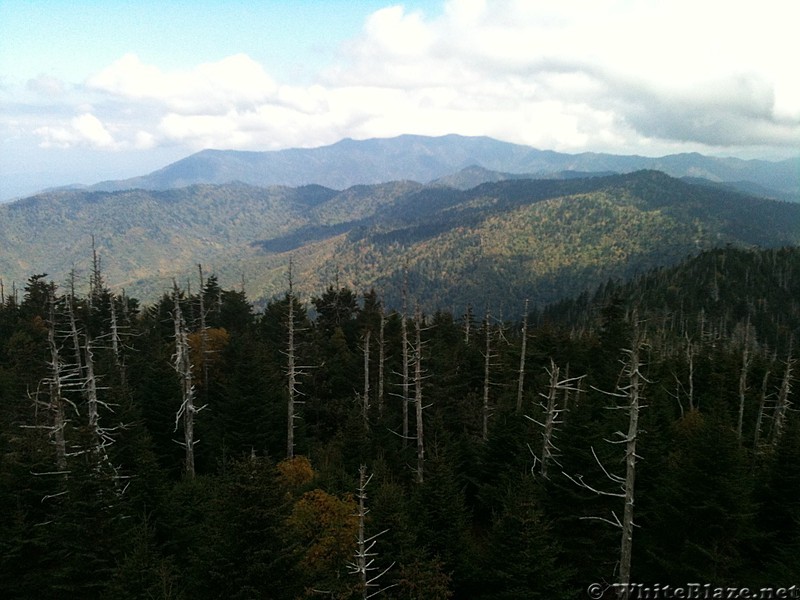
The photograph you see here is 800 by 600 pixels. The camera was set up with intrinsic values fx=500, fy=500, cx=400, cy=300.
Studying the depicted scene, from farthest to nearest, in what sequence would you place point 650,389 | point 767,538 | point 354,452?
point 650,389, point 354,452, point 767,538

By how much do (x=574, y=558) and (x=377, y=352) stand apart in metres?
29.4

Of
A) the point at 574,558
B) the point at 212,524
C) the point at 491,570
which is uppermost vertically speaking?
the point at 212,524

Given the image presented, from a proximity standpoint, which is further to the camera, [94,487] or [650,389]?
[650,389]

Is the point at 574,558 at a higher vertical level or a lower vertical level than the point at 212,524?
lower

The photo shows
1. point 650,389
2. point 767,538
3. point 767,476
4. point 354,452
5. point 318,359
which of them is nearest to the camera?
point 767,538

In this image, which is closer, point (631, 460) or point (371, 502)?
point (631, 460)

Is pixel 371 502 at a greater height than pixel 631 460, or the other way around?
pixel 631 460

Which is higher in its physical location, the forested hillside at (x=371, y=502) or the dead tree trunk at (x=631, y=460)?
the dead tree trunk at (x=631, y=460)

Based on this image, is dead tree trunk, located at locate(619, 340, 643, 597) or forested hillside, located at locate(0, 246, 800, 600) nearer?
dead tree trunk, located at locate(619, 340, 643, 597)

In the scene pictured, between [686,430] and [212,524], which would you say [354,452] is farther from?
[686,430]

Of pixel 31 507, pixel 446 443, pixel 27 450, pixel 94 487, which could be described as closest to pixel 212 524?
pixel 94 487

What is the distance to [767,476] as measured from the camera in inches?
889

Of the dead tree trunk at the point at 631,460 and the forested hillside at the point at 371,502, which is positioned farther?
the forested hillside at the point at 371,502

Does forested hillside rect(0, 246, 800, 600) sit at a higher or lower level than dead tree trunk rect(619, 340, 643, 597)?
lower
